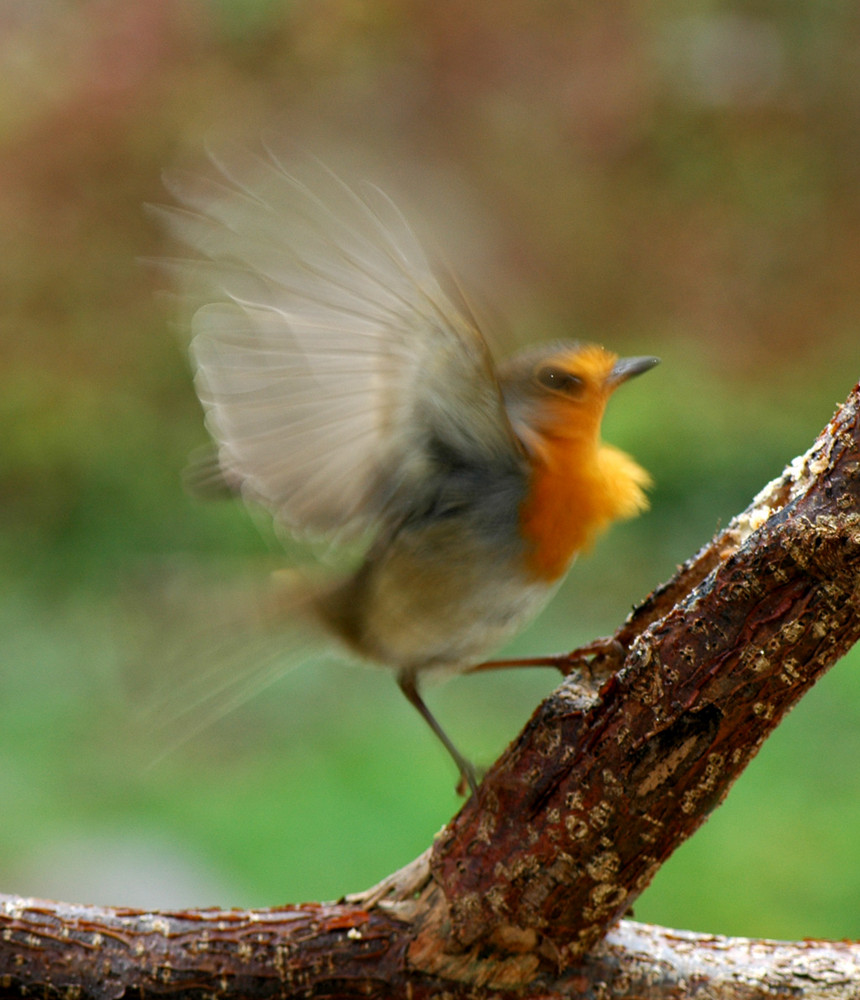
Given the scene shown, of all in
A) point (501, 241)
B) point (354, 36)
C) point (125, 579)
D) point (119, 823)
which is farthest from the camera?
point (354, 36)

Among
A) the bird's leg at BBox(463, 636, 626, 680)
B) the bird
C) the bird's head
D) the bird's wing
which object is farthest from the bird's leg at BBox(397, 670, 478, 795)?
the bird's head

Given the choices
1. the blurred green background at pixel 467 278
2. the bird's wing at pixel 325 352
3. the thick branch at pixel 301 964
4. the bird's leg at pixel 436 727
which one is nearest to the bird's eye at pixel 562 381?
the bird's wing at pixel 325 352

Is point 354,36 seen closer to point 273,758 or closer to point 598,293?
point 598,293

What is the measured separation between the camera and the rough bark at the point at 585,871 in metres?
1.53

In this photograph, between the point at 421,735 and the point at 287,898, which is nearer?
the point at 287,898

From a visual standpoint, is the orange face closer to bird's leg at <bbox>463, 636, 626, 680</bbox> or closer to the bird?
the bird

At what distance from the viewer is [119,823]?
410cm

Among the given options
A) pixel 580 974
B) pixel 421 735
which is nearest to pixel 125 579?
pixel 421 735

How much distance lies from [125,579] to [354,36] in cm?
495

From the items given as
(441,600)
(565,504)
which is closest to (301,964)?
(441,600)

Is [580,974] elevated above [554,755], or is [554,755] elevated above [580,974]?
[554,755]

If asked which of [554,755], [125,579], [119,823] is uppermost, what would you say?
[125,579]

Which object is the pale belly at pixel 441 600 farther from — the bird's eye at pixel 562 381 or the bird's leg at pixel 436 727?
the bird's eye at pixel 562 381

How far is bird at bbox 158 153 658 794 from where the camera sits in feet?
5.65
